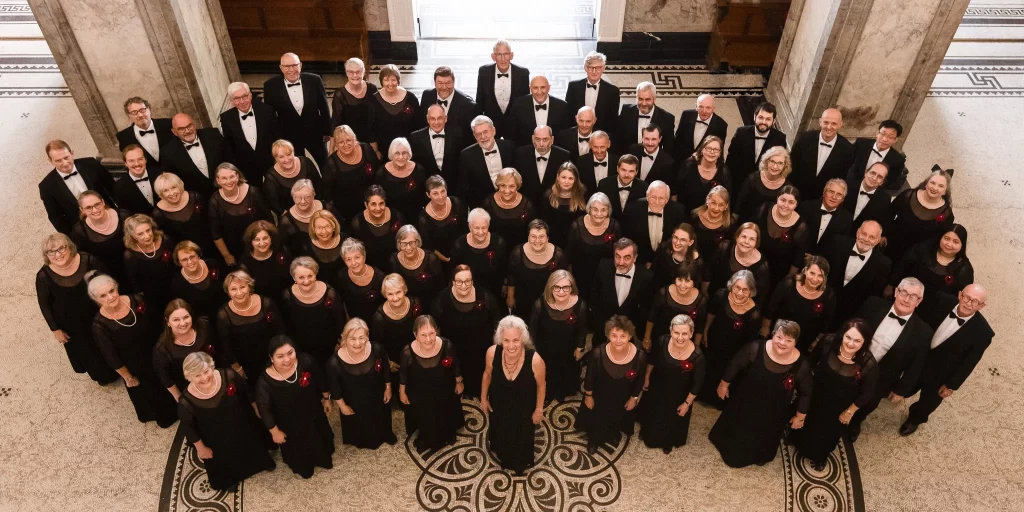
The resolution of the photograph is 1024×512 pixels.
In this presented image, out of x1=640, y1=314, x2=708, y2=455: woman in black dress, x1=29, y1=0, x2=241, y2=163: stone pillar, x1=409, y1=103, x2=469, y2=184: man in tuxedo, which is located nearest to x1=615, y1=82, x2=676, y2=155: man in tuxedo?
x1=409, y1=103, x2=469, y2=184: man in tuxedo

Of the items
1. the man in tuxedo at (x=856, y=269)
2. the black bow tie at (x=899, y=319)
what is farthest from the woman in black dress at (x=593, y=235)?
the black bow tie at (x=899, y=319)

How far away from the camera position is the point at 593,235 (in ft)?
17.2

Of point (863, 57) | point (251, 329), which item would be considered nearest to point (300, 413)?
point (251, 329)

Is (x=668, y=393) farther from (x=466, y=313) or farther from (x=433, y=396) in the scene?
(x=433, y=396)

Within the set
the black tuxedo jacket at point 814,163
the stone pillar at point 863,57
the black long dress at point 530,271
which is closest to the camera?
the black long dress at point 530,271

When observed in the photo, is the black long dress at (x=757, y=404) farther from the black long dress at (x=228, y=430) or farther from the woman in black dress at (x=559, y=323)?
the black long dress at (x=228, y=430)

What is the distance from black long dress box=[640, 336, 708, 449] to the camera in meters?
4.67

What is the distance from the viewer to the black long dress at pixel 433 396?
464 centimetres

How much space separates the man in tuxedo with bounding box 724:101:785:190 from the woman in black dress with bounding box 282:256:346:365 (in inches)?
131

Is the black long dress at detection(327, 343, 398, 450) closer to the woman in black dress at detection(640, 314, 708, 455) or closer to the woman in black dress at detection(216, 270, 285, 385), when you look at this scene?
the woman in black dress at detection(216, 270, 285, 385)

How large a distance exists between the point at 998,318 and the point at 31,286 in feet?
26.2

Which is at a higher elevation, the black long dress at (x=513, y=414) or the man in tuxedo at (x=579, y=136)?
the man in tuxedo at (x=579, y=136)

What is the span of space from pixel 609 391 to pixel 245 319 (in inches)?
89.9

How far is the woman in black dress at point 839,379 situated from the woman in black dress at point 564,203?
184 cm
